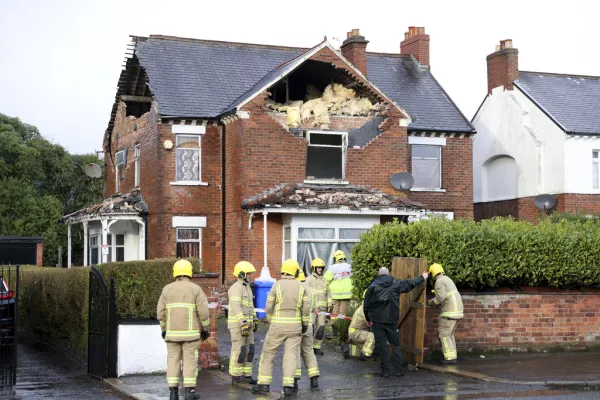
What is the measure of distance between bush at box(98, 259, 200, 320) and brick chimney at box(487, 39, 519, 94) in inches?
806

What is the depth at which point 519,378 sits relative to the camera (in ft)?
43.6

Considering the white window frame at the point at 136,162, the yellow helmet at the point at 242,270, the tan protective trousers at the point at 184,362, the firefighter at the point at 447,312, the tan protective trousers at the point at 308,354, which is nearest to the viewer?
the tan protective trousers at the point at 184,362

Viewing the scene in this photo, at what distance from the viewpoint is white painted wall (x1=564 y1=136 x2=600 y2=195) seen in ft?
97.7

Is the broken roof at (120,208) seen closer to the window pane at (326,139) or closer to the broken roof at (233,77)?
the broken roof at (233,77)

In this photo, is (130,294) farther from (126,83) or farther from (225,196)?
(126,83)

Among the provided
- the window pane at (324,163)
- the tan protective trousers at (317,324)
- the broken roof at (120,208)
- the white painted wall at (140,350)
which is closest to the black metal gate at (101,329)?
the white painted wall at (140,350)

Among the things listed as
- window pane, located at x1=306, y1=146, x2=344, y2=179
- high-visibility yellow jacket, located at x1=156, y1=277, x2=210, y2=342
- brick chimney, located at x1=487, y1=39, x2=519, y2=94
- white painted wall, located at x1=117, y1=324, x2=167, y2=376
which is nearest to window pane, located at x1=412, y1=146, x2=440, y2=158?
window pane, located at x1=306, y1=146, x2=344, y2=179

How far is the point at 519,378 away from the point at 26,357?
9854 millimetres

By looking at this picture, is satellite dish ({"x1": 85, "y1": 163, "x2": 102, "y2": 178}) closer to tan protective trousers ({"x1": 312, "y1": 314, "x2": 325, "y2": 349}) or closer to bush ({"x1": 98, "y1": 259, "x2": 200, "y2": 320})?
tan protective trousers ({"x1": 312, "y1": 314, "x2": 325, "y2": 349})

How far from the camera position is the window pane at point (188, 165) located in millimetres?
27188

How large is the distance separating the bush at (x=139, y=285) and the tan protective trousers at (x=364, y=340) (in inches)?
129

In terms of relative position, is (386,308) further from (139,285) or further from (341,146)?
(341,146)

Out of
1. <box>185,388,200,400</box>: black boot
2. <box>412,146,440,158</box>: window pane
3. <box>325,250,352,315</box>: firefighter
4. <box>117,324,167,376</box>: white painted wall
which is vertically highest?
<box>412,146,440,158</box>: window pane

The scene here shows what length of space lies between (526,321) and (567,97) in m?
17.5
